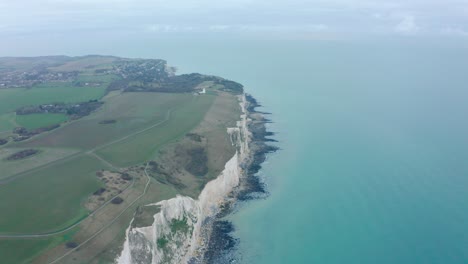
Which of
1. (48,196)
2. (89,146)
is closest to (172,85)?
(89,146)

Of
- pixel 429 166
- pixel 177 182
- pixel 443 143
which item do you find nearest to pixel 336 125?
pixel 443 143

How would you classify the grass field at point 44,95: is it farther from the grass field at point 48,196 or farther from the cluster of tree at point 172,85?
the grass field at point 48,196

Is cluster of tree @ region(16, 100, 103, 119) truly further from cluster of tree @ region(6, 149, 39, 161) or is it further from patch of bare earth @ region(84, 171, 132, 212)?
patch of bare earth @ region(84, 171, 132, 212)

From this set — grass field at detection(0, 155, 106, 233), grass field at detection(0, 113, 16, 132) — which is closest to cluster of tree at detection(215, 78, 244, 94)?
grass field at detection(0, 113, 16, 132)

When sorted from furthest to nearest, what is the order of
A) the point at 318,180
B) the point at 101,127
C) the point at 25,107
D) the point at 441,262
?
1. the point at 25,107
2. the point at 101,127
3. the point at 318,180
4. the point at 441,262

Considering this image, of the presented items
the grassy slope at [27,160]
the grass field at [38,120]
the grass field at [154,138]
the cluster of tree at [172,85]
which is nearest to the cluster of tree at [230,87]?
the cluster of tree at [172,85]

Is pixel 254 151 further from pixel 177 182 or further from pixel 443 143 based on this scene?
pixel 443 143
